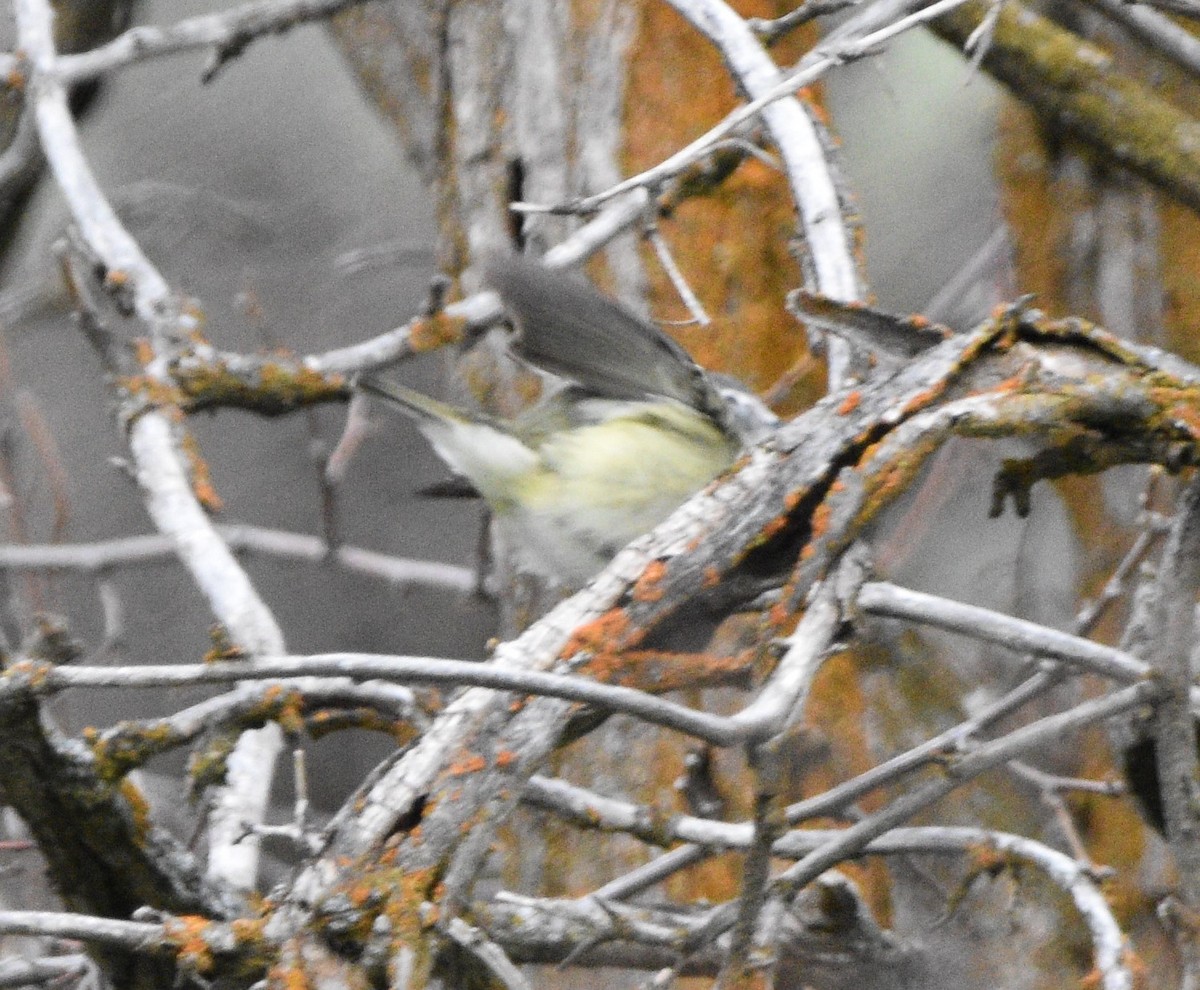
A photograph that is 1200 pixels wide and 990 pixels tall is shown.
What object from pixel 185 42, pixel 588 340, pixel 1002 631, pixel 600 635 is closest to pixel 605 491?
pixel 588 340

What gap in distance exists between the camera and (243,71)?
4.72m

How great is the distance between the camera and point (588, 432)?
2.30 m

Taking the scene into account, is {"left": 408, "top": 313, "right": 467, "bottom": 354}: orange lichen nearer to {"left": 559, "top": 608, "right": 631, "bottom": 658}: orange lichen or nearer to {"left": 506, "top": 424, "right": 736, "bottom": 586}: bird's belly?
{"left": 506, "top": 424, "right": 736, "bottom": 586}: bird's belly

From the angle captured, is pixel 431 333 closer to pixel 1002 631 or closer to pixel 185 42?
pixel 185 42

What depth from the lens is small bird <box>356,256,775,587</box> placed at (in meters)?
1.94

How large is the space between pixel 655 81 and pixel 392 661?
6.83ft

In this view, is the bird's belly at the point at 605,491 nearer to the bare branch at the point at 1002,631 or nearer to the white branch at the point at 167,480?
the white branch at the point at 167,480

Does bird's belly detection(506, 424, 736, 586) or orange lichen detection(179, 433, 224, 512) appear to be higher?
orange lichen detection(179, 433, 224, 512)

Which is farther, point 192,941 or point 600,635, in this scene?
point 600,635

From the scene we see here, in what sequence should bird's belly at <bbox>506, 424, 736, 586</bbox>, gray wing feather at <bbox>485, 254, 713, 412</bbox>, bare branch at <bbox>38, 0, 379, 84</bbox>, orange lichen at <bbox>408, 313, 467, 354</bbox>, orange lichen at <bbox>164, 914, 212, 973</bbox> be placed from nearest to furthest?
orange lichen at <bbox>164, 914, 212, 973</bbox>, gray wing feather at <bbox>485, 254, 713, 412</bbox>, bird's belly at <bbox>506, 424, 736, 586</bbox>, orange lichen at <bbox>408, 313, 467, 354</bbox>, bare branch at <bbox>38, 0, 379, 84</bbox>

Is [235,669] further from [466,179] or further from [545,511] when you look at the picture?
[466,179]

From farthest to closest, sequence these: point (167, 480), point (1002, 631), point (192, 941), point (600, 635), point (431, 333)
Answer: point (431, 333) < point (167, 480) < point (1002, 631) < point (600, 635) < point (192, 941)

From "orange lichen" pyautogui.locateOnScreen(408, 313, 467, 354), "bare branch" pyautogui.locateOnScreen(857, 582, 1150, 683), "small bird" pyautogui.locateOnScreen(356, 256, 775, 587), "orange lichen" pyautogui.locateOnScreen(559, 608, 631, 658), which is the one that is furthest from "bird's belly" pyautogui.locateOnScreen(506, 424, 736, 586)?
"orange lichen" pyautogui.locateOnScreen(559, 608, 631, 658)

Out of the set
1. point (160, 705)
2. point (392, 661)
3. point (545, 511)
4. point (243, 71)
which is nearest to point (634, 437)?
point (545, 511)
